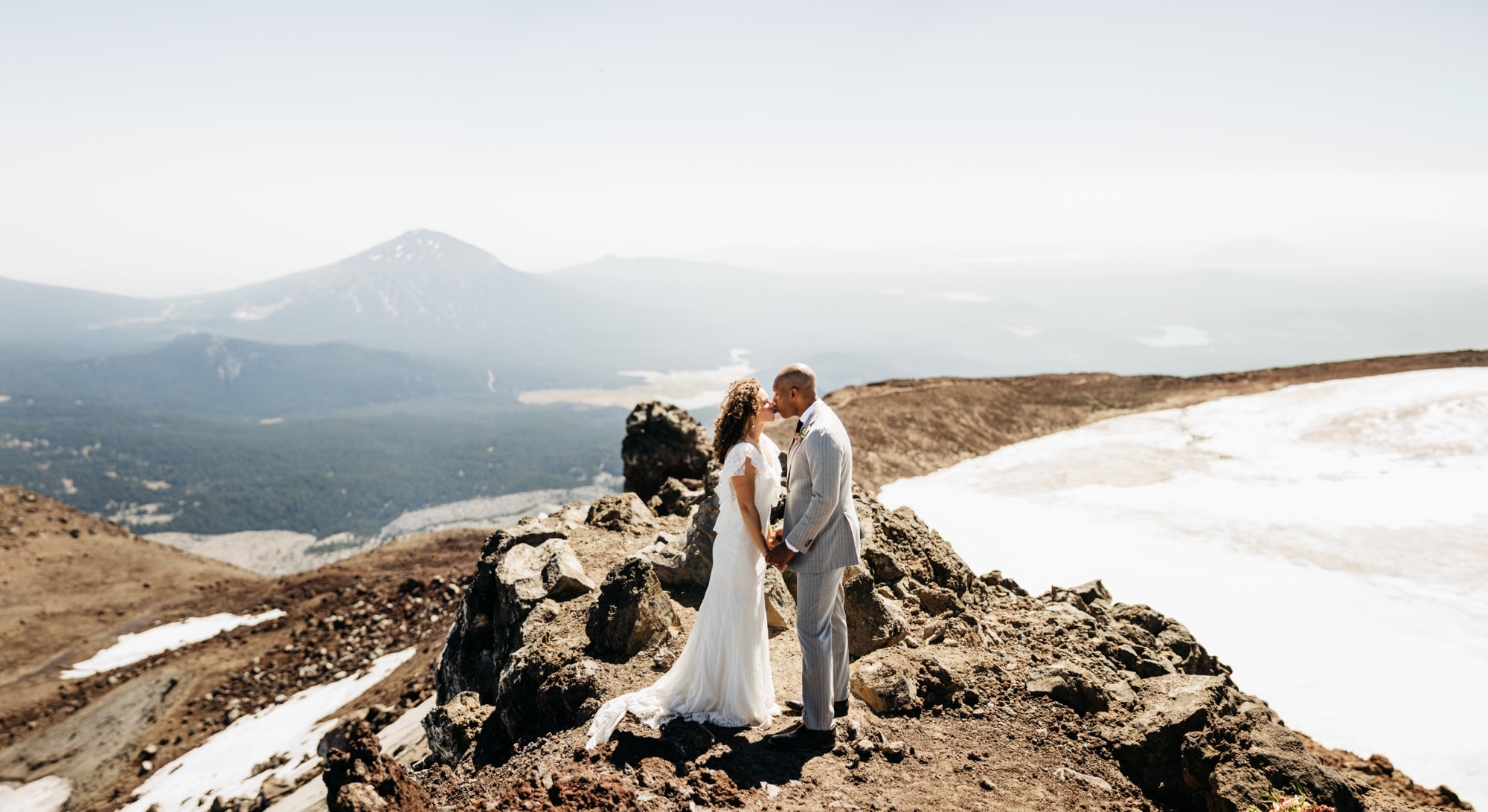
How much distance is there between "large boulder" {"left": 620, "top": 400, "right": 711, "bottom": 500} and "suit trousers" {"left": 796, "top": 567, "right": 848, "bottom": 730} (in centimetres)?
973

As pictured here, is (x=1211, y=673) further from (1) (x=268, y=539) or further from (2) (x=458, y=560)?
(1) (x=268, y=539)

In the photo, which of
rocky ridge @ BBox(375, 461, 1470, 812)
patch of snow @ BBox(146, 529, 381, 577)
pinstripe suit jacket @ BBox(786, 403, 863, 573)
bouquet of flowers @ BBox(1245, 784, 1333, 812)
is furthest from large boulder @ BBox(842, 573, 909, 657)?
patch of snow @ BBox(146, 529, 381, 577)

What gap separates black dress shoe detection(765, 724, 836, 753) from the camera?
192 inches

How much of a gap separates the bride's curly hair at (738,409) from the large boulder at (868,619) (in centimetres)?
257

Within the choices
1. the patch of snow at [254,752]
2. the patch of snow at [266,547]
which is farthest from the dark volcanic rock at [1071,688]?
the patch of snow at [266,547]

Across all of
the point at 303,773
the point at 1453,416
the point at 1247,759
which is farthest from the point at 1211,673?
the point at 1453,416

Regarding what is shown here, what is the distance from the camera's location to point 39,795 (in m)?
13.3

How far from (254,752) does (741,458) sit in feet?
42.7

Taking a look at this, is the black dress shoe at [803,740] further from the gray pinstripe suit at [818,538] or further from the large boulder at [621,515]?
the large boulder at [621,515]

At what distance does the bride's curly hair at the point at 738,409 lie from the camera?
475 centimetres

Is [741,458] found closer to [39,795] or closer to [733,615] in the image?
[733,615]

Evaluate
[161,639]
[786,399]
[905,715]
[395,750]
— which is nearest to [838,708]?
[905,715]

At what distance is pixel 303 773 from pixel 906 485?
15.9m

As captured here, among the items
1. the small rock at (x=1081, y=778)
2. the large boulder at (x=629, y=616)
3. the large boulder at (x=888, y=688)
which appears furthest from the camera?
the large boulder at (x=629, y=616)
